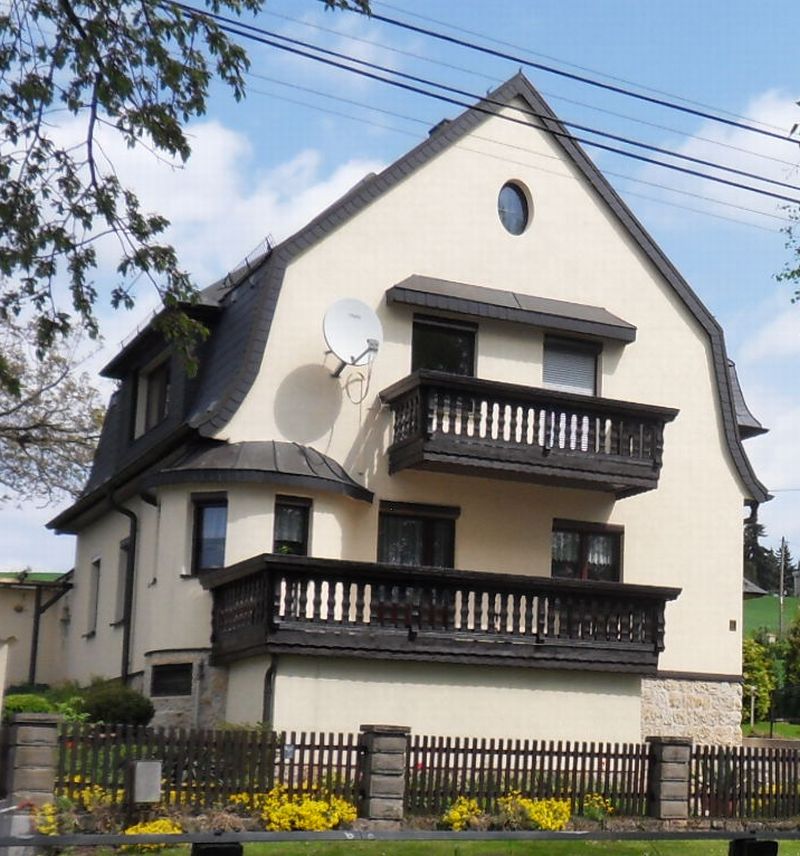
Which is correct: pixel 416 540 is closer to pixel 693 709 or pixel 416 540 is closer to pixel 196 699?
pixel 196 699

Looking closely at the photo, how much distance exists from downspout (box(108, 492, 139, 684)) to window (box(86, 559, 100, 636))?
103 inches

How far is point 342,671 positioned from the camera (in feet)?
71.8

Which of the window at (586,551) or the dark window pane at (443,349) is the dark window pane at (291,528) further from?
the window at (586,551)

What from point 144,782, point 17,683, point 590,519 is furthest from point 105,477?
point 144,782

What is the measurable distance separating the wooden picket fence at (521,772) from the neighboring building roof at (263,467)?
200 inches

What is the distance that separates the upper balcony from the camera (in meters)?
24.0

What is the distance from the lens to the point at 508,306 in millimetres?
26078

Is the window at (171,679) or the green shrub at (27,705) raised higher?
the window at (171,679)

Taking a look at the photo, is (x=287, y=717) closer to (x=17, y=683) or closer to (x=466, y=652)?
(x=466, y=652)

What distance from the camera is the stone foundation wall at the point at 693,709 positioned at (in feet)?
85.7

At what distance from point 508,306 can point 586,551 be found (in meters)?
4.35

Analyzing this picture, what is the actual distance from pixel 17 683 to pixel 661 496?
573 inches

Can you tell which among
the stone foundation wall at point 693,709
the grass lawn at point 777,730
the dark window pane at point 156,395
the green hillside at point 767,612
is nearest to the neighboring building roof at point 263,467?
the dark window pane at point 156,395

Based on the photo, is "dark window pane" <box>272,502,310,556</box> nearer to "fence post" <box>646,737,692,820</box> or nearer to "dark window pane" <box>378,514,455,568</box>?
"dark window pane" <box>378,514,455,568</box>
